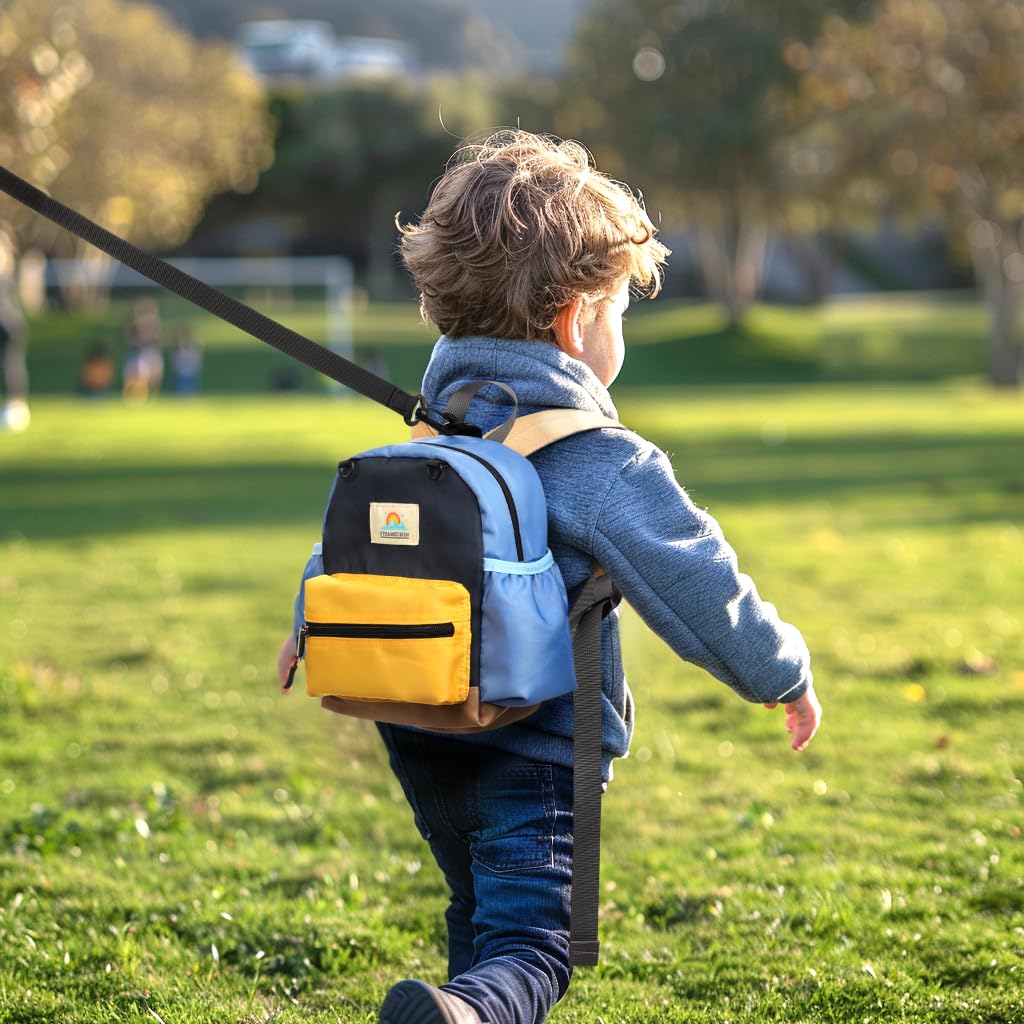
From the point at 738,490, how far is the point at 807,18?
35.3 m

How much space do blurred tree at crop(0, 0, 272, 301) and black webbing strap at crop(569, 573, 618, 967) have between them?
32666 millimetres

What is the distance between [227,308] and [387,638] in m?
0.81

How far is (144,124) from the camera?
42656 mm

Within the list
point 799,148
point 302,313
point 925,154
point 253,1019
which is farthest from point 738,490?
point 302,313

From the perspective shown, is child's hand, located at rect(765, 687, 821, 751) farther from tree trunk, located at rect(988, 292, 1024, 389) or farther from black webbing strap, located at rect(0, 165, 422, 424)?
tree trunk, located at rect(988, 292, 1024, 389)

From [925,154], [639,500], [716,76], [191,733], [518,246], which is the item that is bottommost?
[191,733]

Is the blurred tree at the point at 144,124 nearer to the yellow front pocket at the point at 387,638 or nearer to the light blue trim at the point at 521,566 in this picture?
the yellow front pocket at the point at 387,638

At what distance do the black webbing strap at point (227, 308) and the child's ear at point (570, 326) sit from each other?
31 centimetres

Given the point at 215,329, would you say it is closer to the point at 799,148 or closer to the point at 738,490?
the point at 799,148

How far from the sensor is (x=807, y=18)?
1831 inches

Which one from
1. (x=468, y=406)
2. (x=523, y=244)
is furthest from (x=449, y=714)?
(x=523, y=244)

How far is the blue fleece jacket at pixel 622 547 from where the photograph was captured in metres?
2.77

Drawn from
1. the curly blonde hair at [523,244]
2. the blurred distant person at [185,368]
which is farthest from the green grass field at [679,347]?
the curly blonde hair at [523,244]

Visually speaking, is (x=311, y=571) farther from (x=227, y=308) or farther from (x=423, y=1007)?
(x=423, y=1007)
